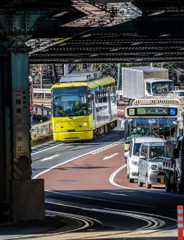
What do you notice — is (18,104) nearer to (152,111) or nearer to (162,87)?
(152,111)

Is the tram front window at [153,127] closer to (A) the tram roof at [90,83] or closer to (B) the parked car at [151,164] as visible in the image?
(B) the parked car at [151,164]

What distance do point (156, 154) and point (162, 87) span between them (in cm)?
3256

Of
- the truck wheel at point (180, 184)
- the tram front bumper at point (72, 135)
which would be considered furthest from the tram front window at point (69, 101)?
the truck wheel at point (180, 184)

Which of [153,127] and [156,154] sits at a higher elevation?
[153,127]

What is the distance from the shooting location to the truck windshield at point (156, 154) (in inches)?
910

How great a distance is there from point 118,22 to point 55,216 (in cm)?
502

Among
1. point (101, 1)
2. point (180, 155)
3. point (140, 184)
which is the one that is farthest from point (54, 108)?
point (101, 1)

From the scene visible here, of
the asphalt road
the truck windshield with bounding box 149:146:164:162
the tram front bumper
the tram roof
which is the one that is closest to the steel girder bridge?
the asphalt road

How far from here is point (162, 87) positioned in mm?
55375

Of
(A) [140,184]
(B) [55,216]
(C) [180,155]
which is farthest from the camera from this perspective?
(A) [140,184]

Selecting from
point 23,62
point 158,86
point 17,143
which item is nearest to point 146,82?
point 158,86

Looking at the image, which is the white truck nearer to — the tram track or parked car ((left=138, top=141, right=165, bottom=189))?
parked car ((left=138, top=141, right=165, bottom=189))

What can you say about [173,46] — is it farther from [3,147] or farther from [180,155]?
[3,147]

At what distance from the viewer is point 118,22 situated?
15.3m
